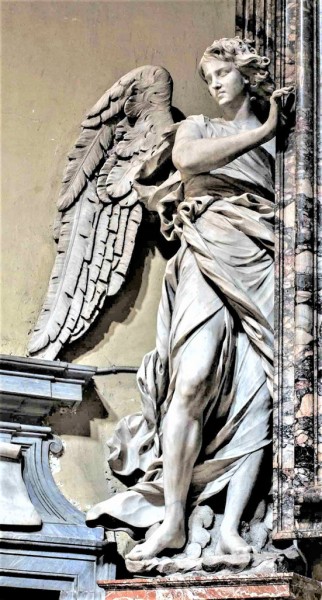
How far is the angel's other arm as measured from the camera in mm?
4338

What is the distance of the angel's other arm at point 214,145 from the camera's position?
14.2 feet

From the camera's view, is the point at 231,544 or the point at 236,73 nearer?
the point at 231,544

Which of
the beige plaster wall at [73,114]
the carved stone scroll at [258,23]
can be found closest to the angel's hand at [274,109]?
the carved stone scroll at [258,23]

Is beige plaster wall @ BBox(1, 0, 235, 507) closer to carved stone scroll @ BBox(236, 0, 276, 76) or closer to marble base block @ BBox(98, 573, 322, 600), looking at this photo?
carved stone scroll @ BBox(236, 0, 276, 76)

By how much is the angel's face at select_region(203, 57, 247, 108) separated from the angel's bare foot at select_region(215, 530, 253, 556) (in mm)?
1525

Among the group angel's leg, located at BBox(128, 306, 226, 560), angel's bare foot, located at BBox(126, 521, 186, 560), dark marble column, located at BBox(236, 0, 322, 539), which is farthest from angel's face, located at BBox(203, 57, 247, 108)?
angel's bare foot, located at BBox(126, 521, 186, 560)

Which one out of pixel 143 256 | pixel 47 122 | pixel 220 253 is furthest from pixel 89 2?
pixel 220 253

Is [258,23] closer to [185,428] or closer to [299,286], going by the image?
[299,286]

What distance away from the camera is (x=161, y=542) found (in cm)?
419

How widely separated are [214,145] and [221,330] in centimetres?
63

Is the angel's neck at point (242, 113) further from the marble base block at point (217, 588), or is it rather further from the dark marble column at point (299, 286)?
the marble base block at point (217, 588)

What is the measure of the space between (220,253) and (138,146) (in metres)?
0.87

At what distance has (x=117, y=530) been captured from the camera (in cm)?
449

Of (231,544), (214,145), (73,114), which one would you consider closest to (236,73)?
(214,145)
